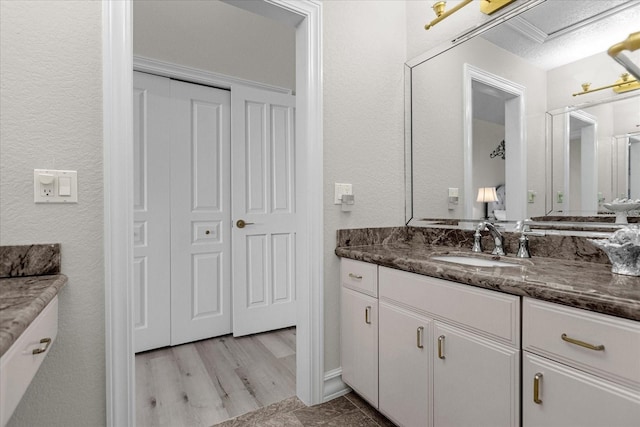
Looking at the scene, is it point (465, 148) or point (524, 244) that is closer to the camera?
point (524, 244)

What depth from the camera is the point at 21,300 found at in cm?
86

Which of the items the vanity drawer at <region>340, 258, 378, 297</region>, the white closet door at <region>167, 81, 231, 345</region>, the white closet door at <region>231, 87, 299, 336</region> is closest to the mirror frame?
the vanity drawer at <region>340, 258, 378, 297</region>

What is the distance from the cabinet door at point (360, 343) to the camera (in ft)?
5.36

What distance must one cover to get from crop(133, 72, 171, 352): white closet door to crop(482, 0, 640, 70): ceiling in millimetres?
2224

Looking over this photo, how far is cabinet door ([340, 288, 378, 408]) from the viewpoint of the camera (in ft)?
5.36

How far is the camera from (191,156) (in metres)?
2.60

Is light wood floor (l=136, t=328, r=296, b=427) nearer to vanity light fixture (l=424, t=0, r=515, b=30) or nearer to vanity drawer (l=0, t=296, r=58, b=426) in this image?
vanity drawer (l=0, t=296, r=58, b=426)

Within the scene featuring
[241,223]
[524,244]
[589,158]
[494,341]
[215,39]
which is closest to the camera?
[494,341]

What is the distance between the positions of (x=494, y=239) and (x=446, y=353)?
68 cm

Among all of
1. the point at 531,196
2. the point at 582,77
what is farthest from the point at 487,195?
the point at 582,77

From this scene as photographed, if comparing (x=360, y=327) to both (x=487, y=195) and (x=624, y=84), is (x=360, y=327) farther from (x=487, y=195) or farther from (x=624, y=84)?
(x=624, y=84)

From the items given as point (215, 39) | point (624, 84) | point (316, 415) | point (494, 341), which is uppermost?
point (215, 39)

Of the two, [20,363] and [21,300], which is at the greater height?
[21,300]

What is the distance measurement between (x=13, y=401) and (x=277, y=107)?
2589mm
